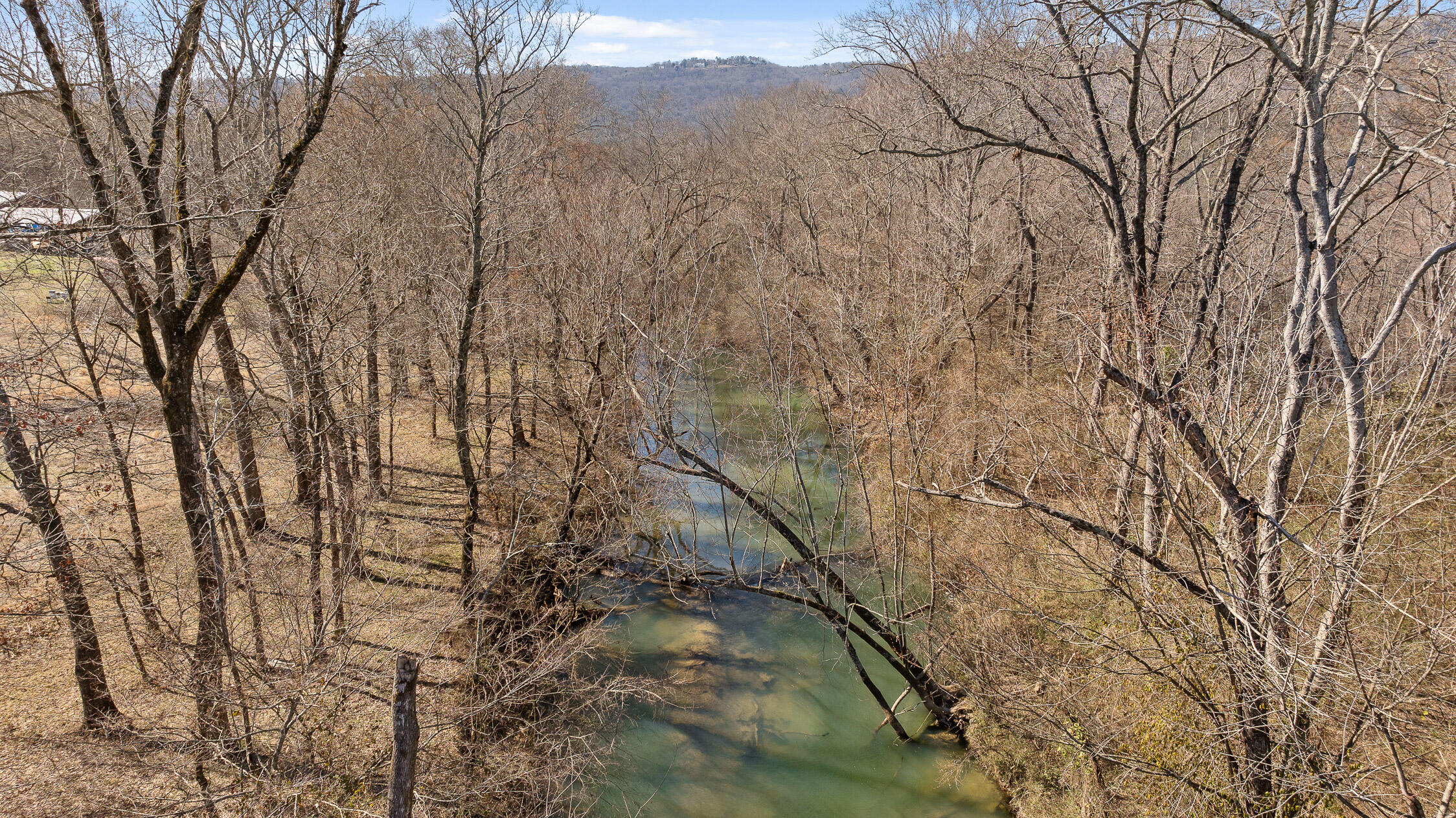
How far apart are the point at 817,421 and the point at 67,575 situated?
14.9 metres

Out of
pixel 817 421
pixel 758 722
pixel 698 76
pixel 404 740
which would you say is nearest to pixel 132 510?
pixel 404 740

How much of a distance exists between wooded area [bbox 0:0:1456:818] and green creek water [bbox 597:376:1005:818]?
1.57 feet

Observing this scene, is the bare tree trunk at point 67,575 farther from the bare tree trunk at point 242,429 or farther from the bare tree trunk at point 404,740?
the bare tree trunk at point 404,740

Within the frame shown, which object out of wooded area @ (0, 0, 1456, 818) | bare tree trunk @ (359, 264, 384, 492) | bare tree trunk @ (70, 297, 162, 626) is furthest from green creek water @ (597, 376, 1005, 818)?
bare tree trunk @ (70, 297, 162, 626)

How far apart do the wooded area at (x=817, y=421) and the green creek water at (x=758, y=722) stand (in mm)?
479

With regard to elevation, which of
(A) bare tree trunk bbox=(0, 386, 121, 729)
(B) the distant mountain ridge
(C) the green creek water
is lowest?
(C) the green creek water

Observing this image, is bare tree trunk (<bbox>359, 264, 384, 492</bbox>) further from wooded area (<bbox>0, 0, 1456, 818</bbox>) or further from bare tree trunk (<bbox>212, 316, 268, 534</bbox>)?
bare tree trunk (<bbox>212, 316, 268, 534</bbox>)

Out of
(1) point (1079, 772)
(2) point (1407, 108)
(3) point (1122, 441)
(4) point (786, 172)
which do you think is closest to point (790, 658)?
(1) point (1079, 772)

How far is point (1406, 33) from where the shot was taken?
7066 millimetres

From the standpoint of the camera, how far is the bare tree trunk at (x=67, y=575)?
8.73 meters

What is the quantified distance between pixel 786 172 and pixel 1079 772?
19134mm

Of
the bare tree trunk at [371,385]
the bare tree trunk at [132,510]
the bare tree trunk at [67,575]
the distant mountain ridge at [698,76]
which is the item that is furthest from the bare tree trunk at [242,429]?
the distant mountain ridge at [698,76]

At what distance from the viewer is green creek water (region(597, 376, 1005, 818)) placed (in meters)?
10.4

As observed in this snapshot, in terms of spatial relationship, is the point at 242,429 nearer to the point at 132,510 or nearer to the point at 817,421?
the point at 132,510
